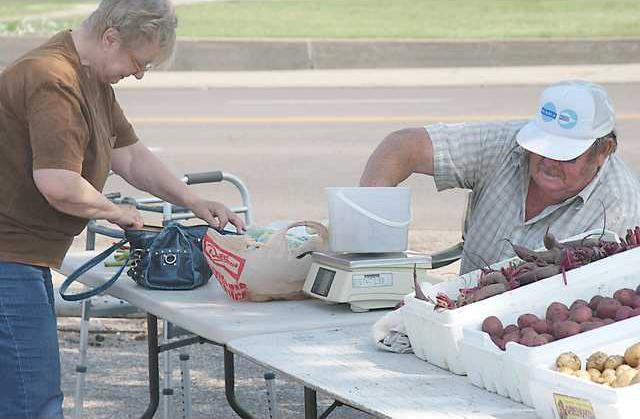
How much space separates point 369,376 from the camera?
2812 mm

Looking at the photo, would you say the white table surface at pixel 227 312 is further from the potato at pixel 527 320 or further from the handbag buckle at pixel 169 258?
the potato at pixel 527 320

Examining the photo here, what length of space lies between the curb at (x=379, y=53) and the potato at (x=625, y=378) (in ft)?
47.2

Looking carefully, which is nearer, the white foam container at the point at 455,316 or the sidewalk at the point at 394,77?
the white foam container at the point at 455,316

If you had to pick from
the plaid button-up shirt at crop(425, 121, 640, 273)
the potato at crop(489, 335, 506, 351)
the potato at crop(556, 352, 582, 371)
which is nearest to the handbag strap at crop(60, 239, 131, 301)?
the plaid button-up shirt at crop(425, 121, 640, 273)

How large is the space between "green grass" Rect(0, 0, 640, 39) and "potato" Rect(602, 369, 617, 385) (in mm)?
14861

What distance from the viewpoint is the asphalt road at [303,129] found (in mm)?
9281

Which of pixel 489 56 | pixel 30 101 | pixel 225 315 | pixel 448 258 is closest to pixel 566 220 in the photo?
pixel 448 258

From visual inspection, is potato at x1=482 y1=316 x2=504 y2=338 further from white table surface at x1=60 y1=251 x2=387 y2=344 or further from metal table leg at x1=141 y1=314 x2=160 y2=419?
metal table leg at x1=141 y1=314 x2=160 y2=419

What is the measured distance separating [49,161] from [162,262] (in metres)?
0.62

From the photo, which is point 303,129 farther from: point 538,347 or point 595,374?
point 595,374

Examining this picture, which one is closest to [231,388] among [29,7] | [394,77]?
[394,77]

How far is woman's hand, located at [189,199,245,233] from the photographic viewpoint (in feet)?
12.9

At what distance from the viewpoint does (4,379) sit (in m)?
3.32

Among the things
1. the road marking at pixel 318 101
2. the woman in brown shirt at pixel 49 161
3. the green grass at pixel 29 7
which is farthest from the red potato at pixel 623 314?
the green grass at pixel 29 7
